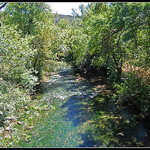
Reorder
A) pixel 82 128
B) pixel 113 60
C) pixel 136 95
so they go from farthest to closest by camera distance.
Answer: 1. pixel 113 60
2. pixel 136 95
3. pixel 82 128

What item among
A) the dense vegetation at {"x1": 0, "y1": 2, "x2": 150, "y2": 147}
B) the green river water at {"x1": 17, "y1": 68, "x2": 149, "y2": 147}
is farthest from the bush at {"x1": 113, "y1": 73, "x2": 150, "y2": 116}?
the green river water at {"x1": 17, "y1": 68, "x2": 149, "y2": 147}

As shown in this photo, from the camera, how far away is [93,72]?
2131cm

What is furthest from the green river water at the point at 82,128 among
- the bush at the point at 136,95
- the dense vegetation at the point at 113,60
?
the dense vegetation at the point at 113,60

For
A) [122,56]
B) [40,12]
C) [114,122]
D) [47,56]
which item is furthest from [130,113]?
[40,12]

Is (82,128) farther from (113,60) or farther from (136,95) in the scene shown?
(113,60)

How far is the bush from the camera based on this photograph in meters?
7.31

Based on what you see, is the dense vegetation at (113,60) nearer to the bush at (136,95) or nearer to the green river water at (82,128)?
the bush at (136,95)

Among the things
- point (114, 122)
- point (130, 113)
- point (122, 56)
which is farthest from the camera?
point (122, 56)

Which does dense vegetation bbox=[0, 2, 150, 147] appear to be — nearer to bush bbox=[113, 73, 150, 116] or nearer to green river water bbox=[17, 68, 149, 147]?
bush bbox=[113, 73, 150, 116]

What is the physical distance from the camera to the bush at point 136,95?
7311mm

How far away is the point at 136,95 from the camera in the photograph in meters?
7.87

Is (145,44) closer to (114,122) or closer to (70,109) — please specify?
(114,122)

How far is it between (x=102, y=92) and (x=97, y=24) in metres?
6.45

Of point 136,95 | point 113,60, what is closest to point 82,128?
point 136,95
